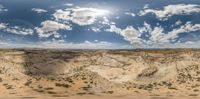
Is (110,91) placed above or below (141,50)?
below

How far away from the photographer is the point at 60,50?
105 metres

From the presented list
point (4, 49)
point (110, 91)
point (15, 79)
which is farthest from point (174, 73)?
point (4, 49)

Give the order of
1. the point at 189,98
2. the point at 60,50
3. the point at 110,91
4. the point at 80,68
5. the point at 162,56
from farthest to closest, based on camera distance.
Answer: the point at 60,50 < the point at 162,56 < the point at 80,68 < the point at 110,91 < the point at 189,98

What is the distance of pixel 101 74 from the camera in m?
87.8

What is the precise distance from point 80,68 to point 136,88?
14.0 meters

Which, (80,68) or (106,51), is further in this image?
(106,51)

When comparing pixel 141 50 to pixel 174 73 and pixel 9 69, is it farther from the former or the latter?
pixel 9 69

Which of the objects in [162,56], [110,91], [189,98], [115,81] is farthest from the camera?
[162,56]

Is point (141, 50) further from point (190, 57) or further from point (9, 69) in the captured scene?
point (9, 69)

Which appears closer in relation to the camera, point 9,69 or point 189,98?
point 189,98

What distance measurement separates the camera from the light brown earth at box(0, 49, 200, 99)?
76.0 metres

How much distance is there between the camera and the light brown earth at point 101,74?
249 ft

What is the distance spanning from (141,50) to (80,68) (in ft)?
59.0

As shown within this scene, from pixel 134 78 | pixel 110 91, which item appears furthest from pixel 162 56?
pixel 110 91
